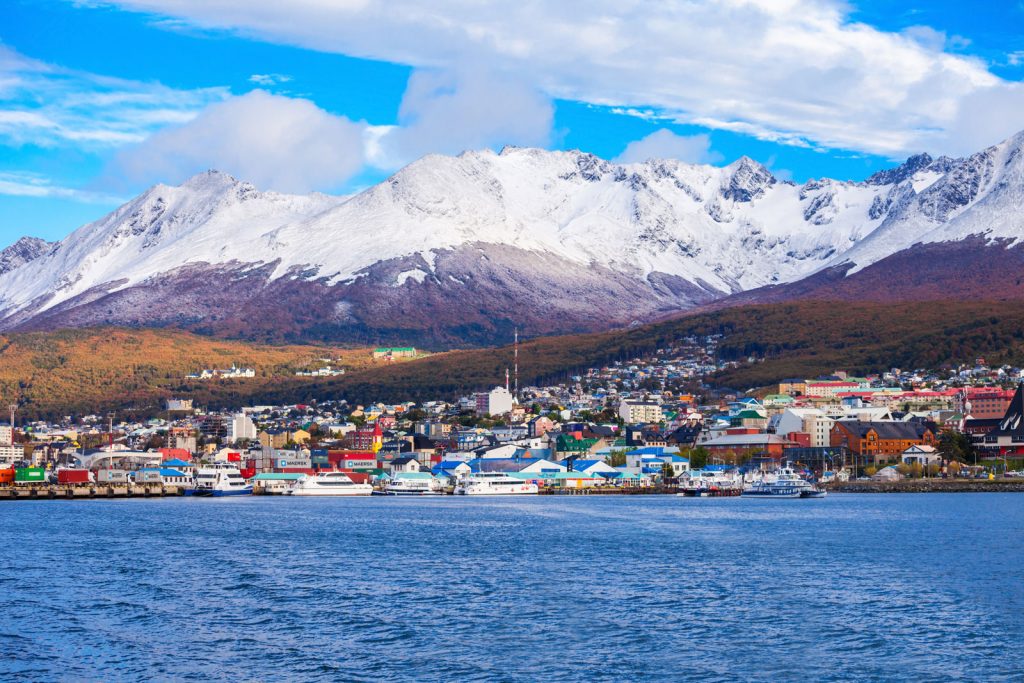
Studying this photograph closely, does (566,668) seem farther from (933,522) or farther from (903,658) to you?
(933,522)

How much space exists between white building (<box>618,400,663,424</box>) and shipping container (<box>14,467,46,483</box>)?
5297cm

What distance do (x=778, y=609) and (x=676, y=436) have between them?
278 feet

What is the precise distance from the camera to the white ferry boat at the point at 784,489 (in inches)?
3265

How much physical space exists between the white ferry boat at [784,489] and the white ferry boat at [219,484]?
33478mm

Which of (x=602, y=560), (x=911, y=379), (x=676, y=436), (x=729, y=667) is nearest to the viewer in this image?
(x=729, y=667)

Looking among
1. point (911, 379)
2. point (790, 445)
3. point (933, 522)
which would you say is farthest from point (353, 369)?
point (933, 522)

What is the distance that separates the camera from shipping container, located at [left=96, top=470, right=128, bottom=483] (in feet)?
334

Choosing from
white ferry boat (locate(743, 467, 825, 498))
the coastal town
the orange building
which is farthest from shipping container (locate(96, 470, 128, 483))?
the orange building

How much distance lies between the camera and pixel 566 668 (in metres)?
25.0

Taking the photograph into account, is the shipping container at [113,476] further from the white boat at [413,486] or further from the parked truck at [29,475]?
the white boat at [413,486]

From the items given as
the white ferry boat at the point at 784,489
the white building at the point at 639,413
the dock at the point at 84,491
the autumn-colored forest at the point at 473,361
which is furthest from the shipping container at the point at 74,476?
the autumn-colored forest at the point at 473,361

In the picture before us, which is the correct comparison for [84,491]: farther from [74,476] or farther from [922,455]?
[922,455]

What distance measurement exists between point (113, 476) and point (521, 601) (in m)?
75.4

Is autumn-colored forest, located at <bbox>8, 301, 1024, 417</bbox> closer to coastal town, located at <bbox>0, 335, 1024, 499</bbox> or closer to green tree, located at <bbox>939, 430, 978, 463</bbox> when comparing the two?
coastal town, located at <bbox>0, 335, 1024, 499</bbox>
